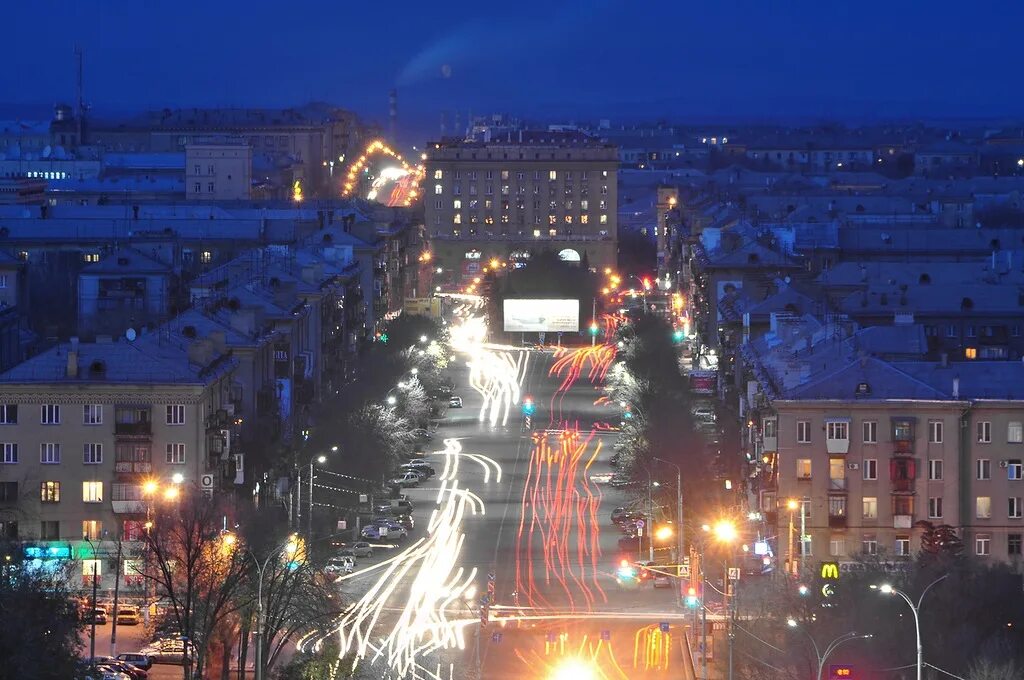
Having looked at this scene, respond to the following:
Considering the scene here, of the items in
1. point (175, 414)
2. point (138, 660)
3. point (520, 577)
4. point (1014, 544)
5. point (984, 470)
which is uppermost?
point (175, 414)

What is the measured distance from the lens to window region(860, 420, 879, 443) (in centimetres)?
4009

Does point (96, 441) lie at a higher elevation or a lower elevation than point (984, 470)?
higher

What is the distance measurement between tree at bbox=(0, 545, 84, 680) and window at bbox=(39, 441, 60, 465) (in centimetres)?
554

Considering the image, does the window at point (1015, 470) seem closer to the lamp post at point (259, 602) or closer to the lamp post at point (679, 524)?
the lamp post at point (679, 524)

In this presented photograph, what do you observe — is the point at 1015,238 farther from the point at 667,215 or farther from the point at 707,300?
the point at 667,215

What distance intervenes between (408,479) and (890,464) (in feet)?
39.7

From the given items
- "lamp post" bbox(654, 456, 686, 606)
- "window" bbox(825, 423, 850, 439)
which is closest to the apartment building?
"lamp post" bbox(654, 456, 686, 606)

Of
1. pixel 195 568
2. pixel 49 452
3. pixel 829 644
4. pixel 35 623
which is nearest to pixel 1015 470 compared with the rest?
pixel 829 644

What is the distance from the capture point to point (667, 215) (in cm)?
10975

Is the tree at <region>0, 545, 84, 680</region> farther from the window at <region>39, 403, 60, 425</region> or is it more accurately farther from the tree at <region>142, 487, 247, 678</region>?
the window at <region>39, 403, 60, 425</region>

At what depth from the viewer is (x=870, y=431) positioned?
4016 centimetres

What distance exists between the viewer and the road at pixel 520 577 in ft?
113

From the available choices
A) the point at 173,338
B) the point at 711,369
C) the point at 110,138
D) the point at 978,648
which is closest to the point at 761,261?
the point at 711,369

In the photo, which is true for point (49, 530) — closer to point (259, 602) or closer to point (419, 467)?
point (259, 602)
